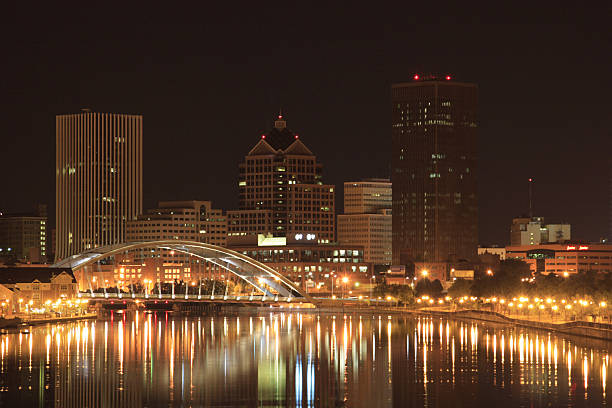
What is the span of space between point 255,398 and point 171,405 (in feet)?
15.2

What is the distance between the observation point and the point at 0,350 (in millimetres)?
91125

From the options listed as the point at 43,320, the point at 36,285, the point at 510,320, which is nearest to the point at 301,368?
the point at 510,320

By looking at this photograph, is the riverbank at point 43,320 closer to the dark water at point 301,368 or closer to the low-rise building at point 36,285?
the dark water at point 301,368

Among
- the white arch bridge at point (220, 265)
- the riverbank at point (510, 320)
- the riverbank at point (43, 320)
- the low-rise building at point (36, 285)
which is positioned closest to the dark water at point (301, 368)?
the riverbank at point (510, 320)

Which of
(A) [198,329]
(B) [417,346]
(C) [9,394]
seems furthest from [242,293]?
(C) [9,394]

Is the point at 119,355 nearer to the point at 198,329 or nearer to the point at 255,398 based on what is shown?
the point at 255,398

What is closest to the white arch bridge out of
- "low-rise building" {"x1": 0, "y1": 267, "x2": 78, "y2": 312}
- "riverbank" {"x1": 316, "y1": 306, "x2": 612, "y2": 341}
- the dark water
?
"low-rise building" {"x1": 0, "y1": 267, "x2": 78, "y2": 312}

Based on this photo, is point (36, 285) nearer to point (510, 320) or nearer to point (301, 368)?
point (510, 320)

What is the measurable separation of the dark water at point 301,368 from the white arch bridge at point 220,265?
27398 mm

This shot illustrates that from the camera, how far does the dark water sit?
66.6m

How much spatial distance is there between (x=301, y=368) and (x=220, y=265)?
79.8m

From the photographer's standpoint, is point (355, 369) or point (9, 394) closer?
point (9, 394)

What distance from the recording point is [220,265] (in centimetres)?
16088

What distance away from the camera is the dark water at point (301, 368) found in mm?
66625
